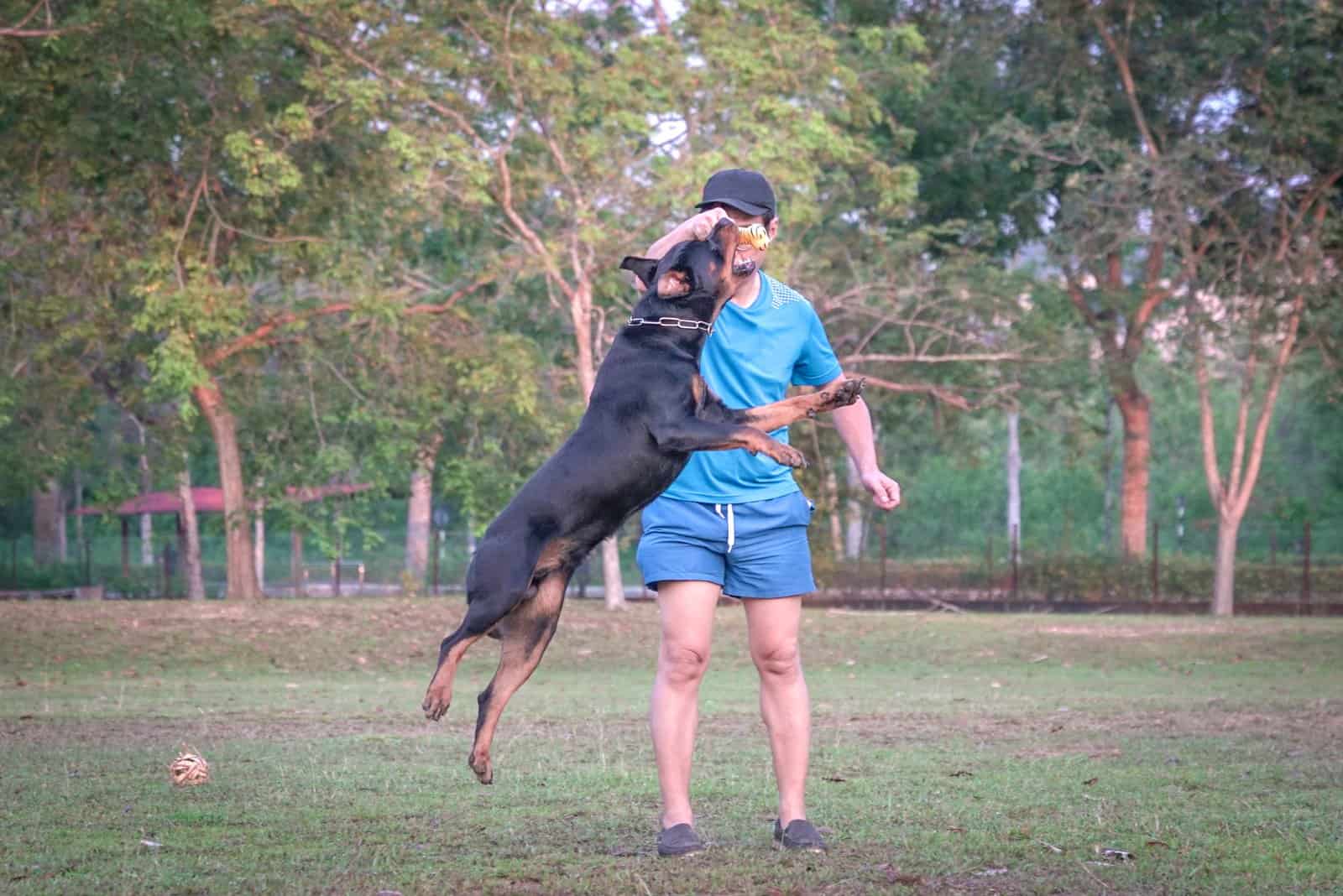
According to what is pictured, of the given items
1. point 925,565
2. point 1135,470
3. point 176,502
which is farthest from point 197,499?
point 1135,470

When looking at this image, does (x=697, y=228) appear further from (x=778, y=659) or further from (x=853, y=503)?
(x=853, y=503)

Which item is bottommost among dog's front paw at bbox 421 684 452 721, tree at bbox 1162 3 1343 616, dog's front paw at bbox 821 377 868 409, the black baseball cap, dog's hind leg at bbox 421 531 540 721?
dog's front paw at bbox 421 684 452 721

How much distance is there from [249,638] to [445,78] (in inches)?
305

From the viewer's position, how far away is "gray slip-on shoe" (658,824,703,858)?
484 cm

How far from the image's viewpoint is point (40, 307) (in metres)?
19.4

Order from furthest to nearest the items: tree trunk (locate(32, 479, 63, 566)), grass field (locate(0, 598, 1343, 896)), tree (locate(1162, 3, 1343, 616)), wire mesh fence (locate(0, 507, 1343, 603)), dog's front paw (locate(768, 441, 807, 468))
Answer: tree trunk (locate(32, 479, 63, 566)), wire mesh fence (locate(0, 507, 1343, 603)), tree (locate(1162, 3, 1343, 616)), dog's front paw (locate(768, 441, 807, 468)), grass field (locate(0, 598, 1343, 896))

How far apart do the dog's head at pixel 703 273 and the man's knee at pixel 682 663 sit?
1.10 meters

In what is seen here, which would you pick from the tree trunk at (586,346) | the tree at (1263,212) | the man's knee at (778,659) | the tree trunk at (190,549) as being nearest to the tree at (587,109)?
the tree trunk at (586,346)

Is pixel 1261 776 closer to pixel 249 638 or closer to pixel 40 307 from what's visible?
pixel 249 638

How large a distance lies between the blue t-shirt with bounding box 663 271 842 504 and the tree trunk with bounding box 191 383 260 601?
16826 millimetres

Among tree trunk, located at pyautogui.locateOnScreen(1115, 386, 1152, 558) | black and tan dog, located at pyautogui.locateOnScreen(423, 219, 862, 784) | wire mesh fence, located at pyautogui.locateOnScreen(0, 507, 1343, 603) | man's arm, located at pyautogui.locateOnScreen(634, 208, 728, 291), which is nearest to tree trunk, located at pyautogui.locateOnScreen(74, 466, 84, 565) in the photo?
wire mesh fence, located at pyautogui.locateOnScreen(0, 507, 1343, 603)

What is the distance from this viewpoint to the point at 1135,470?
2958 centimetres

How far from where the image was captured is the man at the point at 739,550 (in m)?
5.04

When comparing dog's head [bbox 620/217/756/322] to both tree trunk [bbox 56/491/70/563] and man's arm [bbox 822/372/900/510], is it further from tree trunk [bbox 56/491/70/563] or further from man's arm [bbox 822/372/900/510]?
tree trunk [bbox 56/491/70/563]
